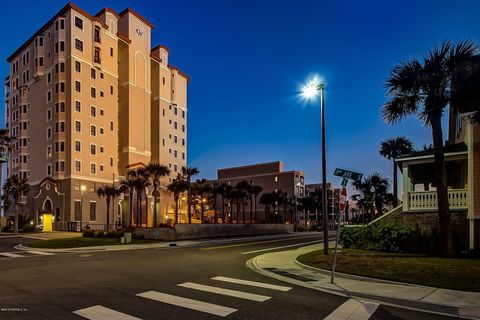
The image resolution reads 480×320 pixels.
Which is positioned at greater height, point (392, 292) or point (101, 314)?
point (101, 314)

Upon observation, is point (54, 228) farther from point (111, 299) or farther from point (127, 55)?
point (111, 299)

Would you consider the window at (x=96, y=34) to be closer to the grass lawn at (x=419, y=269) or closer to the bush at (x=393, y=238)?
the bush at (x=393, y=238)

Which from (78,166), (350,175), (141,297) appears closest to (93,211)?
(78,166)

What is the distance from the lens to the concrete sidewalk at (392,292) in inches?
353

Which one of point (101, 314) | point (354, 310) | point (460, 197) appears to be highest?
point (460, 197)

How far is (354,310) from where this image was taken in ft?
28.4

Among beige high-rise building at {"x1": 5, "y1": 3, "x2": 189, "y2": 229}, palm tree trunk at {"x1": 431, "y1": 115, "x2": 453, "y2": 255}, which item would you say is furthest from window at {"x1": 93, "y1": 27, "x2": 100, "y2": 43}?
palm tree trunk at {"x1": 431, "y1": 115, "x2": 453, "y2": 255}

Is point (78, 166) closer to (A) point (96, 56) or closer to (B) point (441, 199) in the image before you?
(A) point (96, 56)

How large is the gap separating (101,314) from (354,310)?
536 cm

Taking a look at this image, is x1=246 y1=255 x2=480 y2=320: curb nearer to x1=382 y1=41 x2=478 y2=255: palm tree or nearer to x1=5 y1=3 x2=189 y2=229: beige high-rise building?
x1=382 y1=41 x2=478 y2=255: palm tree

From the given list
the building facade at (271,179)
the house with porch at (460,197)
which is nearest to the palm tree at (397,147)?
the house with porch at (460,197)

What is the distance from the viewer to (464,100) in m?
17.5

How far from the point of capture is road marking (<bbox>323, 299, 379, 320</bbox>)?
806 cm

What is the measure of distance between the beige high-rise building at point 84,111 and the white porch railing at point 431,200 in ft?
178
